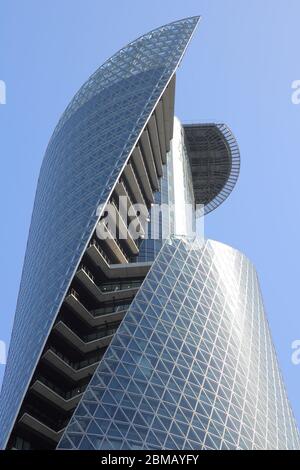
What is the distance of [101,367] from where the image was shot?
2233 inches

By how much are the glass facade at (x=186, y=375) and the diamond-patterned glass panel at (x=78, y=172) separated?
5.95m

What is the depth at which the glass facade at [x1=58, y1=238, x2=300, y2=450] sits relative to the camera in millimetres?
54062

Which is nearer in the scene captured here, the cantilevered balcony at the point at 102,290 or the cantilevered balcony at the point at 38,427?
the cantilevered balcony at the point at 38,427

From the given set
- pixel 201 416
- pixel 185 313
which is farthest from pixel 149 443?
pixel 185 313

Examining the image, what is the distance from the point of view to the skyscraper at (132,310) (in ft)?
185

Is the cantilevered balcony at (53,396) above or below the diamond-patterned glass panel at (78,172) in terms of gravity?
below

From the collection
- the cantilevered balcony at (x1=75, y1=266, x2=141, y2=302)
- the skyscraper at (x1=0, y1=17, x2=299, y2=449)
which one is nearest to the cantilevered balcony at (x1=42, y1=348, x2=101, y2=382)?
the skyscraper at (x1=0, y1=17, x2=299, y2=449)

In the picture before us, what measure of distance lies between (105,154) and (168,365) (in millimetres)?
22735

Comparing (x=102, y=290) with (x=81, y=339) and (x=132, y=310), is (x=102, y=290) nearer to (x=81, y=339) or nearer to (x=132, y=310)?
(x=81, y=339)

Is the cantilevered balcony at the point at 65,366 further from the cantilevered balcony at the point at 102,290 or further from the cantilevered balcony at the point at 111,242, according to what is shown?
the cantilevered balcony at the point at 111,242
